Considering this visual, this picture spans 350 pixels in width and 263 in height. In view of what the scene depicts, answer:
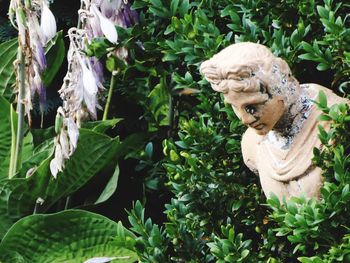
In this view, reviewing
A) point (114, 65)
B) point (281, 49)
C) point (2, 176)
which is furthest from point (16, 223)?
point (281, 49)

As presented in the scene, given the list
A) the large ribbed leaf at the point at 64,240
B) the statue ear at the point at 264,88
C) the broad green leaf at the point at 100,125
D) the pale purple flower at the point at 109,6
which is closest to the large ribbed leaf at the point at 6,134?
the broad green leaf at the point at 100,125

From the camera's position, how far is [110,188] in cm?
386

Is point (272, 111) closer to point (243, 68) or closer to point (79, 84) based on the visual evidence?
point (243, 68)

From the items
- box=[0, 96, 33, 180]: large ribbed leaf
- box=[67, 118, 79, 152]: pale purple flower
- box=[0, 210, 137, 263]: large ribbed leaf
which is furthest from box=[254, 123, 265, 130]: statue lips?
box=[0, 96, 33, 180]: large ribbed leaf

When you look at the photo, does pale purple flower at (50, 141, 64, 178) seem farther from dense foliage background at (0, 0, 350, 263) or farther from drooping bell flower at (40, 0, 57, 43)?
drooping bell flower at (40, 0, 57, 43)

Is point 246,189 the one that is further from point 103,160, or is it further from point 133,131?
point 133,131

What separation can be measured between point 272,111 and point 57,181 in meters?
1.09

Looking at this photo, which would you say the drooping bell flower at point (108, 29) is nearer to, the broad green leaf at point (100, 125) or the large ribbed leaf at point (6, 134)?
the broad green leaf at point (100, 125)

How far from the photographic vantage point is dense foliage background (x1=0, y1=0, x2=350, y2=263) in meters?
2.93

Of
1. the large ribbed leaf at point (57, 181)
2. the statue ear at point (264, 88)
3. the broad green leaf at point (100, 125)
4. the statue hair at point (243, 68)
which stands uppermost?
the statue hair at point (243, 68)

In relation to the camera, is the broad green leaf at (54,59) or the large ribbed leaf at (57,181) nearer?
the large ribbed leaf at (57,181)

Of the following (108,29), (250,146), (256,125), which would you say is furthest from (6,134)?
(256,125)

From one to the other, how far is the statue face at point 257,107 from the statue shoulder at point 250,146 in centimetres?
19

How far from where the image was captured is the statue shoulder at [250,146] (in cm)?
312
